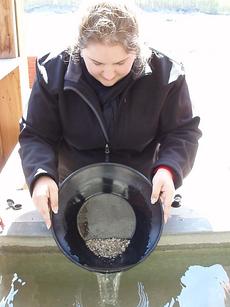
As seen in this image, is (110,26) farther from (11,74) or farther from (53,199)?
(11,74)

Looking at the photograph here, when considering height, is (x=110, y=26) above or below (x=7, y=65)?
above

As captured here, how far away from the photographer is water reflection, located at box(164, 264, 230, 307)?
6.08 ft

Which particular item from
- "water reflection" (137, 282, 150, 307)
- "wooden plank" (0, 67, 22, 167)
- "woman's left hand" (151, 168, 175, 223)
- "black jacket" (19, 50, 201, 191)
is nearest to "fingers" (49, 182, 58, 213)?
"black jacket" (19, 50, 201, 191)

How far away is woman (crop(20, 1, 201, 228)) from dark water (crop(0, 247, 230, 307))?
0.40 meters

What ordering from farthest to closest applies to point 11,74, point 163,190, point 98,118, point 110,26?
1. point 11,74
2. point 98,118
3. point 163,190
4. point 110,26

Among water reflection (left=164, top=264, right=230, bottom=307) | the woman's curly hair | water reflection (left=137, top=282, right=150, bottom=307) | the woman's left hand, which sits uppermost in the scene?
the woman's curly hair

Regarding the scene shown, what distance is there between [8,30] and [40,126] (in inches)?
44.6

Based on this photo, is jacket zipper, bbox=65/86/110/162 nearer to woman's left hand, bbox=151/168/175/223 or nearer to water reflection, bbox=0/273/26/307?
woman's left hand, bbox=151/168/175/223

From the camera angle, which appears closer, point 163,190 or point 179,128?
point 163,190

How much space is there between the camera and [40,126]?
1.86 meters

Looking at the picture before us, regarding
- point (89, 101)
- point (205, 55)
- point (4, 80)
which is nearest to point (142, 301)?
point (89, 101)

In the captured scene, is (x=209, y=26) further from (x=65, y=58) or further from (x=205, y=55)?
(x=65, y=58)

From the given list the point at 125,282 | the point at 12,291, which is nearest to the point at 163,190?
the point at 125,282

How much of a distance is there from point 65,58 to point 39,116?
0.81ft
